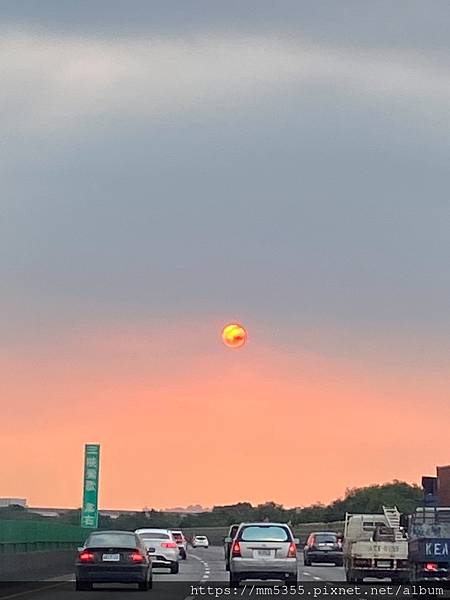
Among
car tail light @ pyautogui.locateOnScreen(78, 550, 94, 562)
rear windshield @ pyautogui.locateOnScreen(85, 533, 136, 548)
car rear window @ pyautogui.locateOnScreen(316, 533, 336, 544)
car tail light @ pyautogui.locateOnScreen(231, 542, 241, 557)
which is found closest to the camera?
car tail light @ pyautogui.locateOnScreen(78, 550, 94, 562)

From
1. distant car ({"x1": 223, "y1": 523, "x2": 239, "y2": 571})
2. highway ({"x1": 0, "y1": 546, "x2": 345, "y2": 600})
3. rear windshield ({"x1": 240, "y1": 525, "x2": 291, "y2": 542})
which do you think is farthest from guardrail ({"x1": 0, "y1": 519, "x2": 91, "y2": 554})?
rear windshield ({"x1": 240, "y1": 525, "x2": 291, "y2": 542})

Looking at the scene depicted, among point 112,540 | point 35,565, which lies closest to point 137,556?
point 112,540

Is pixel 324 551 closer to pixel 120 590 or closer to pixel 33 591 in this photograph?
pixel 120 590

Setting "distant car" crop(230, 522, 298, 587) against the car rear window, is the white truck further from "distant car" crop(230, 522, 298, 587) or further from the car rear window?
the car rear window

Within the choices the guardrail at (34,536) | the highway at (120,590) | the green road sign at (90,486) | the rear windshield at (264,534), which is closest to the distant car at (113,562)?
the highway at (120,590)

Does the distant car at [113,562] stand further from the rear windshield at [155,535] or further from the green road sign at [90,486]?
the green road sign at [90,486]

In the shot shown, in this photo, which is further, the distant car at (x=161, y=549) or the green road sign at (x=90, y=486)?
the green road sign at (x=90, y=486)
